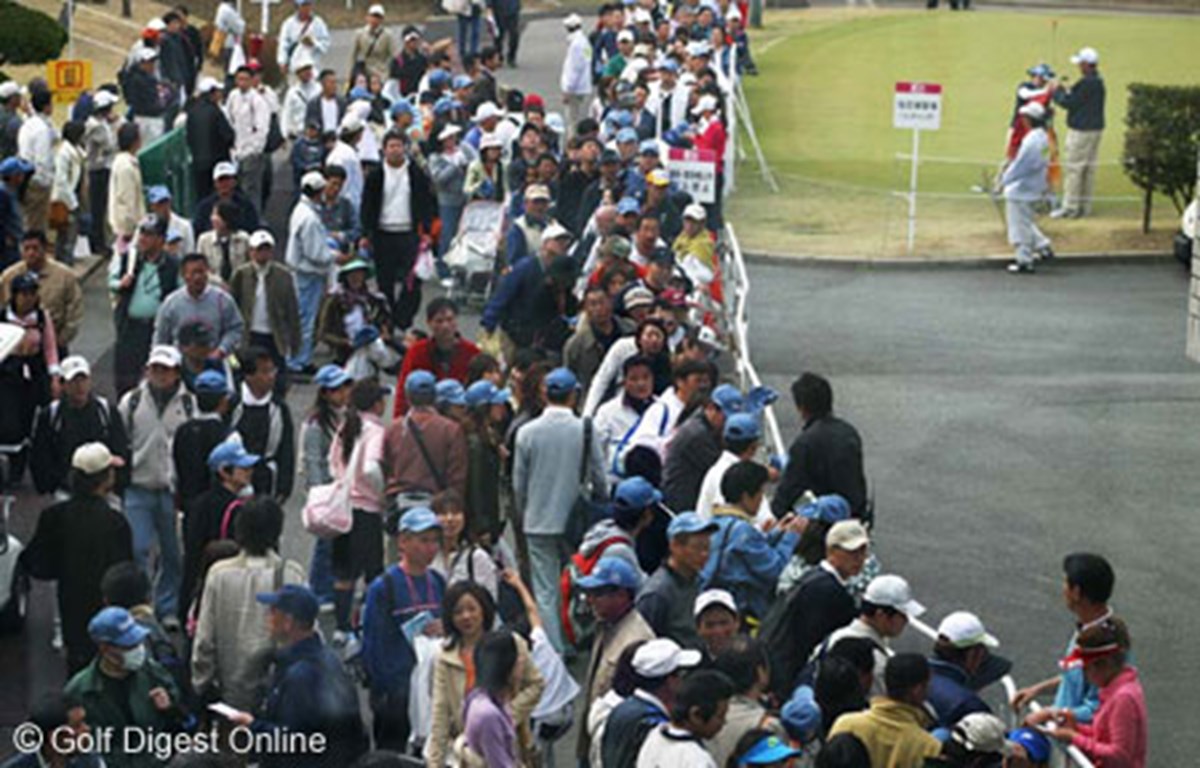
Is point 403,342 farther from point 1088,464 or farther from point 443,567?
point 443,567

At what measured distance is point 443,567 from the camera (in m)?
11.5

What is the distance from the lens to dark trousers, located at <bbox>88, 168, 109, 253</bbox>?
23.7 meters

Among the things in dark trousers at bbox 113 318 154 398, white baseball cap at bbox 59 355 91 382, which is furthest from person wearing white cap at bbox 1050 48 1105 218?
white baseball cap at bbox 59 355 91 382

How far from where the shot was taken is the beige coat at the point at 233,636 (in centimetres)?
1109

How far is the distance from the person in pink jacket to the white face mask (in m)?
3.74

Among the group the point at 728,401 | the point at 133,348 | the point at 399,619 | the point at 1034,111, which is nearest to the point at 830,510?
the point at 399,619

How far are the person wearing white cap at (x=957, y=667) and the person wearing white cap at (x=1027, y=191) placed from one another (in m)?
17.7

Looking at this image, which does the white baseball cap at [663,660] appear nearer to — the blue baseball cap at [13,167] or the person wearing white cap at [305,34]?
the blue baseball cap at [13,167]

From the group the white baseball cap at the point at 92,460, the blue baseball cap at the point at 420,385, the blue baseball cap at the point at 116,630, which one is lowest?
the blue baseball cap at the point at 116,630

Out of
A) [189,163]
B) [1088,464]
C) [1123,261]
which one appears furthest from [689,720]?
[1123,261]

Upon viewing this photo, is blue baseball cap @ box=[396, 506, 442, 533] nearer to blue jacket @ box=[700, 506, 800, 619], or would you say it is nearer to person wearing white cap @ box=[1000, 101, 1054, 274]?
blue jacket @ box=[700, 506, 800, 619]

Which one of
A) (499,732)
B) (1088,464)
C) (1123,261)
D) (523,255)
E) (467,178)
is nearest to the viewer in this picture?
(499,732)

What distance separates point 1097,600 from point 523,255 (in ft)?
29.1

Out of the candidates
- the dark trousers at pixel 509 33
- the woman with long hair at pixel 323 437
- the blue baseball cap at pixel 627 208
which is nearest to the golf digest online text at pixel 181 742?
the woman with long hair at pixel 323 437
